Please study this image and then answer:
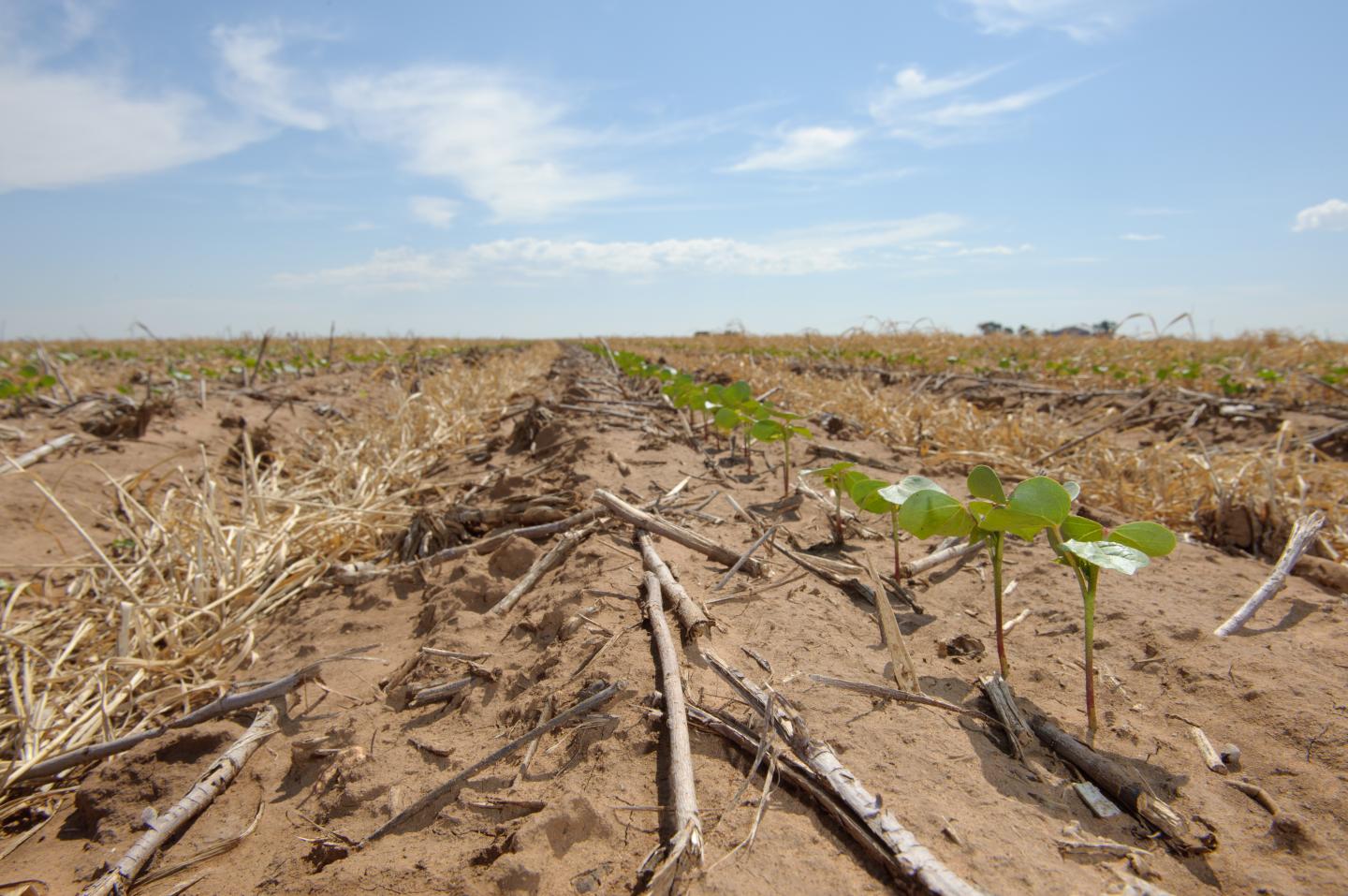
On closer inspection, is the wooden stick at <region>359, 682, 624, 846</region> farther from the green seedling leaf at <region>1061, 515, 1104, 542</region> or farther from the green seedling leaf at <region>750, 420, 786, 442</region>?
the green seedling leaf at <region>750, 420, 786, 442</region>

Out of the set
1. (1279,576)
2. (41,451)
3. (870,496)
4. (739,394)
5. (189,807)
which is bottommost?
(189,807)

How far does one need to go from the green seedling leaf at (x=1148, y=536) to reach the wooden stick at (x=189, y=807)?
2.13 metres

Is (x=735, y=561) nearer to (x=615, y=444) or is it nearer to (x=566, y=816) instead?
(x=566, y=816)

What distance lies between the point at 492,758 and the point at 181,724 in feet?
3.73

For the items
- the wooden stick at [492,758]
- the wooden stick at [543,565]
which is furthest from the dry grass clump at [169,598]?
the wooden stick at [492,758]

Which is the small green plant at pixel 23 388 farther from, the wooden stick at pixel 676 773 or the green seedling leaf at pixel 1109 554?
the green seedling leaf at pixel 1109 554

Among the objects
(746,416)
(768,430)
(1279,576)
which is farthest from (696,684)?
(746,416)

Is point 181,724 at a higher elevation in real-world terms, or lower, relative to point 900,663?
lower

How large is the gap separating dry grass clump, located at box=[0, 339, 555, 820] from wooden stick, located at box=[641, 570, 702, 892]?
154 cm

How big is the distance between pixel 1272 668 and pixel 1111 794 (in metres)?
0.73

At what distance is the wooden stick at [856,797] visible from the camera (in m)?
1.10

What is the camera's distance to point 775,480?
3.69 metres

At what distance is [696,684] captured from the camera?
162 centimetres

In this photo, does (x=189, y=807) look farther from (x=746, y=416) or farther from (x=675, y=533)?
(x=746, y=416)
